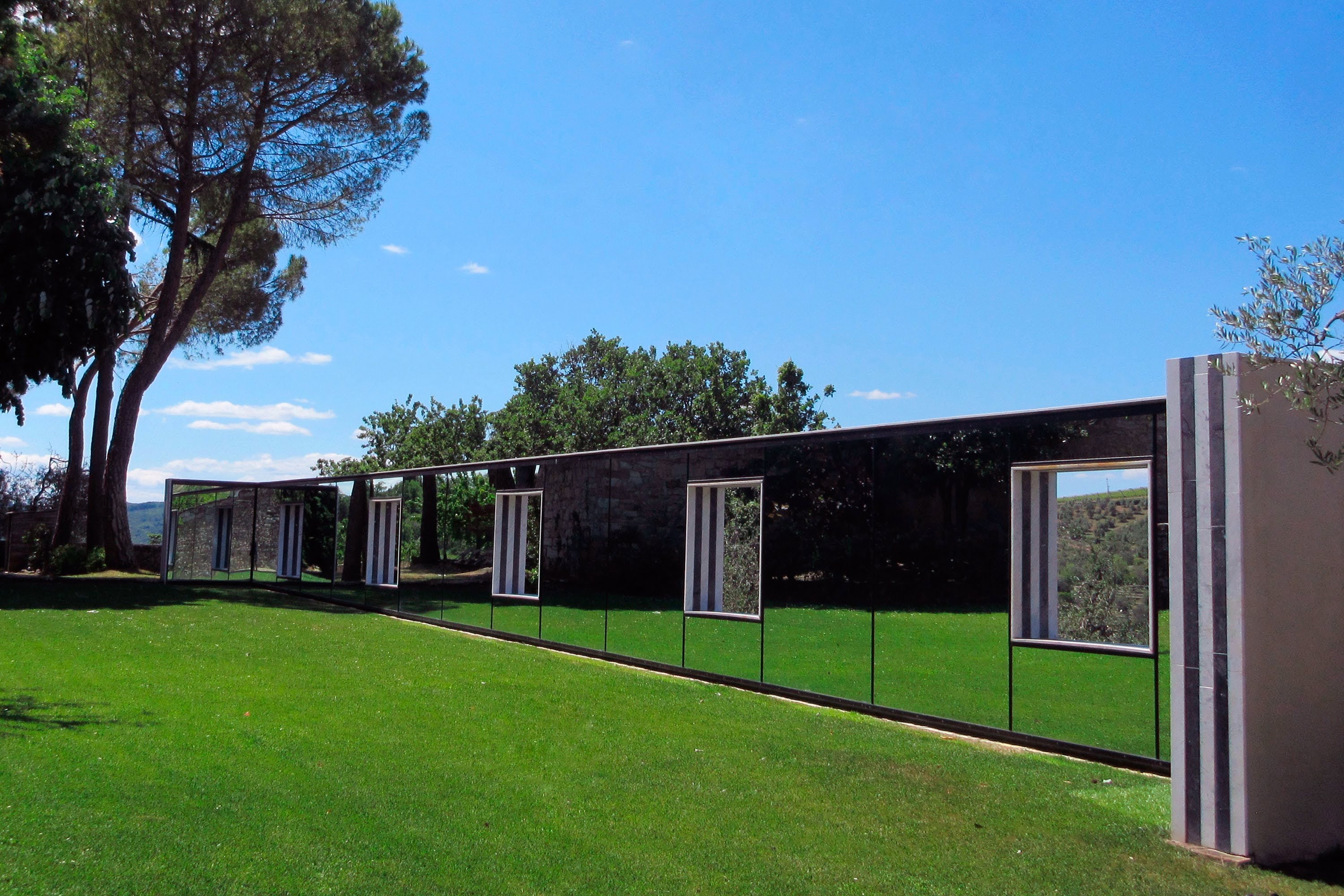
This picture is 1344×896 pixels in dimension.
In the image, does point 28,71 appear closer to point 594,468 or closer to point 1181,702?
point 594,468

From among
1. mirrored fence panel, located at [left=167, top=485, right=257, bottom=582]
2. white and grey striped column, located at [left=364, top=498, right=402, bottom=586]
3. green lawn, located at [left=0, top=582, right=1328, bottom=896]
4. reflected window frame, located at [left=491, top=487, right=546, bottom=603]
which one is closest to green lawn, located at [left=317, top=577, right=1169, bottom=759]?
green lawn, located at [left=0, top=582, right=1328, bottom=896]

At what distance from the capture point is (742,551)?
10344 mm

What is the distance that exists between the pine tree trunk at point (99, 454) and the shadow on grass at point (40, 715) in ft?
62.2

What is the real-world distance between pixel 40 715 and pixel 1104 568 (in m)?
7.41

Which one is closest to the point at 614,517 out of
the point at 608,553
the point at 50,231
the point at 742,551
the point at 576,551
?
the point at 608,553

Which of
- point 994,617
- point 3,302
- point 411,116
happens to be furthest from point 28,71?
point 994,617

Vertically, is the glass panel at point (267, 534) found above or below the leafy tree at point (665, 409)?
below

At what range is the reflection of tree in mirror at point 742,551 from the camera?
33.2 feet

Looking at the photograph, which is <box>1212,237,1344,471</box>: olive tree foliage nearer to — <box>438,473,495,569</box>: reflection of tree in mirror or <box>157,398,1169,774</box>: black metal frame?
<box>157,398,1169,774</box>: black metal frame

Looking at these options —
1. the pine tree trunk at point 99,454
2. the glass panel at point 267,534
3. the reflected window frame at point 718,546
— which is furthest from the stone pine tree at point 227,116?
the reflected window frame at point 718,546

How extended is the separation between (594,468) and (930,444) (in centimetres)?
526

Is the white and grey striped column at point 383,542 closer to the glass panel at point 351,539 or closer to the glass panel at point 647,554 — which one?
the glass panel at point 351,539

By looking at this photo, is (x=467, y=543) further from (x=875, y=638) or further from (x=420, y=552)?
(x=875, y=638)

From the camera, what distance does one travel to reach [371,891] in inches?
161
